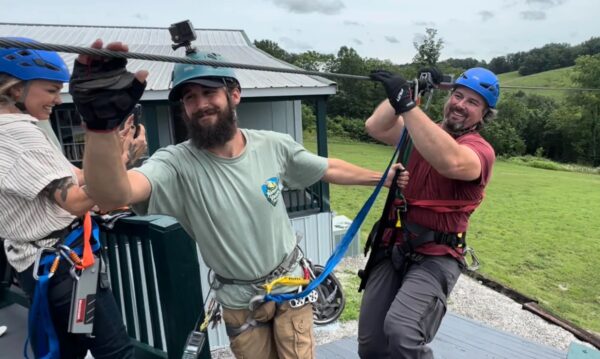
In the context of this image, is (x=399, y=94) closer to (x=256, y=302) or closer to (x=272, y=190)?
(x=272, y=190)

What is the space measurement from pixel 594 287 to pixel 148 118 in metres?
11.3

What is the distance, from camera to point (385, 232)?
2668 mm

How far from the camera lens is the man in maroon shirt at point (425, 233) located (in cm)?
224

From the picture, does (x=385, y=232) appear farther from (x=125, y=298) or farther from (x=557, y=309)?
(x=557, y=309)

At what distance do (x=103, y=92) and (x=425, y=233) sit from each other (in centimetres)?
191

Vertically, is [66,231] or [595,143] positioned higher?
[66,231]

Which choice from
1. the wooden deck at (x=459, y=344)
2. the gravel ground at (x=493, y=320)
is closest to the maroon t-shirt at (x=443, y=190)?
the wooden deck at (x=459, y=344)

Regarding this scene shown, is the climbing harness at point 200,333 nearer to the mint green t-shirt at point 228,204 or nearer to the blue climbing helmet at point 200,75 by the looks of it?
the mint green t-shirt at point 228,204

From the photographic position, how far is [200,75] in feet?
5.67

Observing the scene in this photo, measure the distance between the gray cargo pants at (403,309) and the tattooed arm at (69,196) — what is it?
5.27ft

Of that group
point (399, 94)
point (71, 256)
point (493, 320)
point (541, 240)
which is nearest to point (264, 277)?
point (71, 256)

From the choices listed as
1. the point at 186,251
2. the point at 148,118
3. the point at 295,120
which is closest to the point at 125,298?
the point at 186,251

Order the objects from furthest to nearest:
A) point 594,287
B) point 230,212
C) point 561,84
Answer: point 561,84, point 594,287, point 230,212

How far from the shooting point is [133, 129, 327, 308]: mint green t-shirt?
5.82 ft
